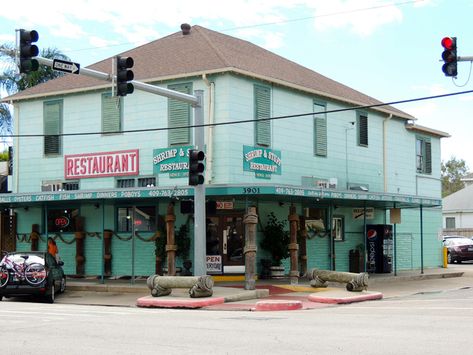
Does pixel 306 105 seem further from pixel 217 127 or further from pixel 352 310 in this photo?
pixel 352 310

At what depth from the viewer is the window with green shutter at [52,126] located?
2923 cm

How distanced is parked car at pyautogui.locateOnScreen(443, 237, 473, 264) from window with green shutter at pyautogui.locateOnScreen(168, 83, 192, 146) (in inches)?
908

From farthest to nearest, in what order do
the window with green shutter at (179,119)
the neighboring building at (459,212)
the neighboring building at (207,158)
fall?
the neighboring building at (459,212) < the window with green shutter at (179,119) < the neighboring building at (207,158)

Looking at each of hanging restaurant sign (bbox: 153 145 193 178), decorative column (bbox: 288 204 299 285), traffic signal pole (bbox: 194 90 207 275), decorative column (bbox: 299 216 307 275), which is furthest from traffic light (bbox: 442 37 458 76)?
decorative column (bbox: 299 216 307 275)

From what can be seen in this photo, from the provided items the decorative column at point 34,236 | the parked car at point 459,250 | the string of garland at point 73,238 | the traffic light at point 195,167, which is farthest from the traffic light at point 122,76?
the parked car at point 459,250

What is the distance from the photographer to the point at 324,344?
11219 mm

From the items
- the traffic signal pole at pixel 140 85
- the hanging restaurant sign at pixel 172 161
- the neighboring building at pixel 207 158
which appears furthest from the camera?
the hanging restaurant sign at pixel 172 161

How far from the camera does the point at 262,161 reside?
85.8 feet

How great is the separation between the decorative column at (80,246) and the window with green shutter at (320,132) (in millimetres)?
9148

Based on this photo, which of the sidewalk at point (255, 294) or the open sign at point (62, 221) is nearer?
the sidewalk at point (255, 294)

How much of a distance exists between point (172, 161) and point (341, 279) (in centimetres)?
716

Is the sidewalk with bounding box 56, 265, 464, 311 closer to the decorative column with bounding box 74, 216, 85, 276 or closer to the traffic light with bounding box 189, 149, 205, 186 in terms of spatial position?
the decorative column with bounding box 74, 216, 85, 276

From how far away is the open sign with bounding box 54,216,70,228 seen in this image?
2920 cm

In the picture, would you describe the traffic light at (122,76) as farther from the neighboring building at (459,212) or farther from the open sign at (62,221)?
the neighboring building at (459,212)
